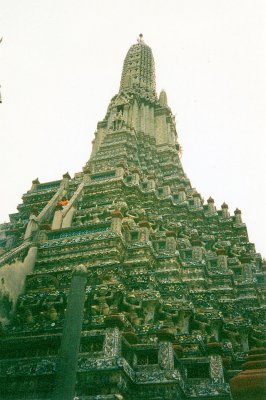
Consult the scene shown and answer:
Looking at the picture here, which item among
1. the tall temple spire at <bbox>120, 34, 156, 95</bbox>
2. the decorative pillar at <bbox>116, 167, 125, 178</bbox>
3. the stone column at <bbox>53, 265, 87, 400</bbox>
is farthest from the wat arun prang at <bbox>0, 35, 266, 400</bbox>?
the tall temple spire at <bbox>120, 34, 156, 95</bbox>

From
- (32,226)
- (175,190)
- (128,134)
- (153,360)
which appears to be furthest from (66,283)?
(128,134)

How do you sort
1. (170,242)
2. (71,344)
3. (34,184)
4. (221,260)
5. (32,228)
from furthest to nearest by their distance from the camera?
(34,184) < (221,260) < (32,228) < (170,242) < (71,344)

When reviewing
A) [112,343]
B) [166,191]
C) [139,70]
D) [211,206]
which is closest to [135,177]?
[166,191]

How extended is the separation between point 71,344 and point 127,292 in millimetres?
8298

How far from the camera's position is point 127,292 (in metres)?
15.7

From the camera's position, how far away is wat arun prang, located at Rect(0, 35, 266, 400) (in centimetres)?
1053

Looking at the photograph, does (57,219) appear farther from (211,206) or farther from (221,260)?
(211,206)

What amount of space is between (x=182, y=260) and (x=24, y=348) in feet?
33.4

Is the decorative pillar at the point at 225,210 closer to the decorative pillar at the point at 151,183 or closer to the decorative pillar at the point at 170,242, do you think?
the decorative pillar at the point at 151,183

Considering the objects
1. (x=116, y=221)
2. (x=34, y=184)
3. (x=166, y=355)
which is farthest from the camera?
(x=34, y=184)

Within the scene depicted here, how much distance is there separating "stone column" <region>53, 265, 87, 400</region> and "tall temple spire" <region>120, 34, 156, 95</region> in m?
38.0

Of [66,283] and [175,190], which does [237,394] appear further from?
[175,190]

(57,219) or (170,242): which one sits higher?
(57,219)

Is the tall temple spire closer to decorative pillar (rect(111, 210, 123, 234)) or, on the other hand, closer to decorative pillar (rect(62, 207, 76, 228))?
decorative pillar (rect(62, 207, 76, 228))
